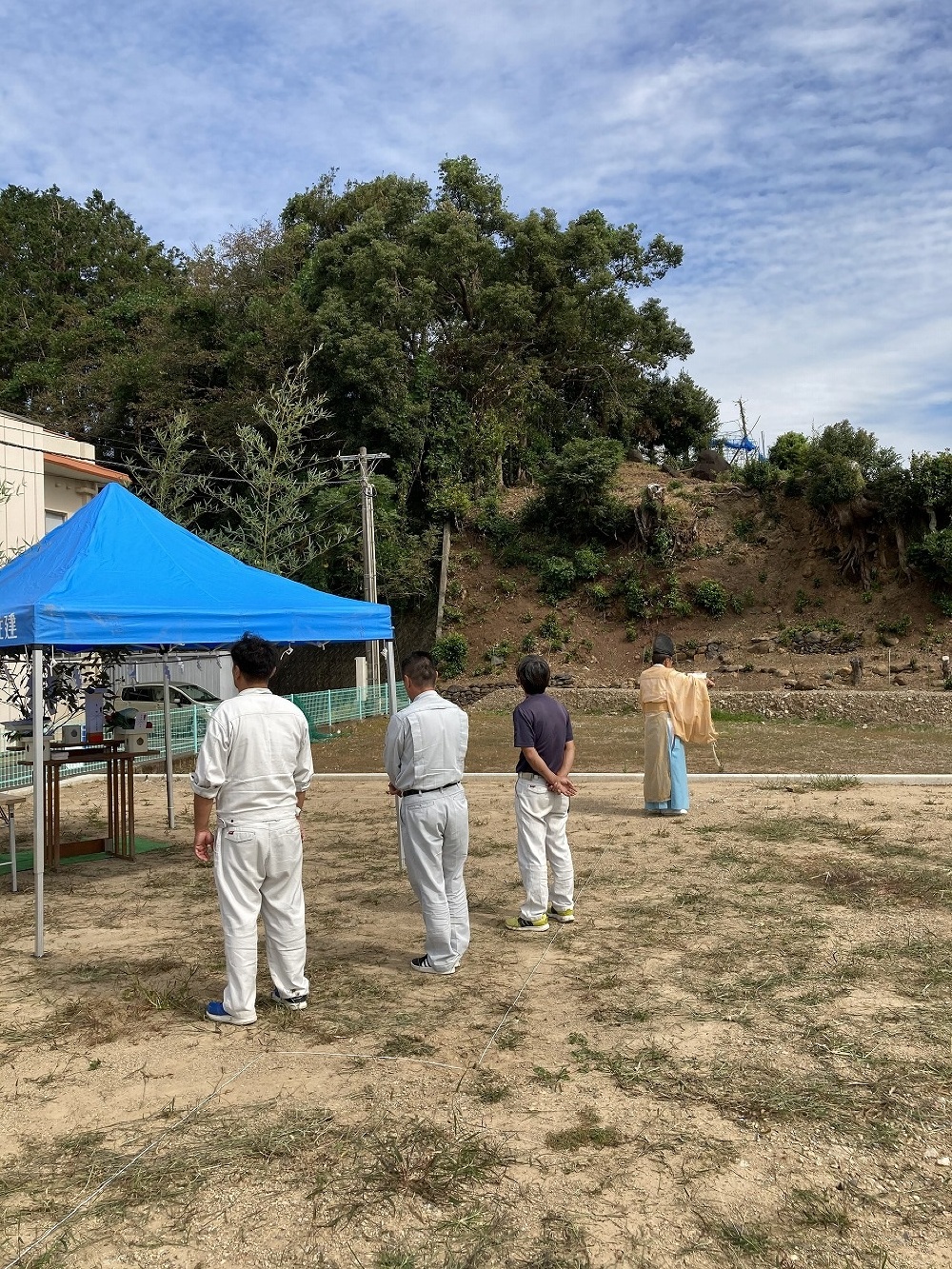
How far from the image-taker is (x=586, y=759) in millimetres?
15039

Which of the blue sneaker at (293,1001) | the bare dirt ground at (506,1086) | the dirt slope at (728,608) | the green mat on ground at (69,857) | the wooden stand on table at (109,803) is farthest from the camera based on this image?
the dirt slope at (728,608)

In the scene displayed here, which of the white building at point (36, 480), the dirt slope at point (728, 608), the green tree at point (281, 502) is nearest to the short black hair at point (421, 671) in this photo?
the white building at point (36, 480)

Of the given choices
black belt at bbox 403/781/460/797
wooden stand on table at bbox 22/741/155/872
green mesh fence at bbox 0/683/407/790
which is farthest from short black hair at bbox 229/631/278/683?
green mesh fence at bbox 0/683/407/790

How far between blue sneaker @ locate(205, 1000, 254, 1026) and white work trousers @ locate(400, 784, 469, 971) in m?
1.02

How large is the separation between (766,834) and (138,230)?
4050cm

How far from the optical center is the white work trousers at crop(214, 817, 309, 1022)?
14.8 ft

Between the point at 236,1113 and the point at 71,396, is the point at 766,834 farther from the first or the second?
the point at 71,396

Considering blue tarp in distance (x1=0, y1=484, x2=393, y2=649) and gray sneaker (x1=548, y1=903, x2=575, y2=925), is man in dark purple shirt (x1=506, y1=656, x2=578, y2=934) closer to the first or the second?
gray sneaker (x1=548, y1=903, x2=575, y2=925)

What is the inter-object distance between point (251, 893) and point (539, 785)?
6.39 ft

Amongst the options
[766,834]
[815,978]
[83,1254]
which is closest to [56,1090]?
[83,1254]

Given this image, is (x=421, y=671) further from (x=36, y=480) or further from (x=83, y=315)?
(x=83, y=315)

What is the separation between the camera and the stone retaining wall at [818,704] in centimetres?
1959

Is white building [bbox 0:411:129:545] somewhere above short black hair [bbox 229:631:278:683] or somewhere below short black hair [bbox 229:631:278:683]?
above

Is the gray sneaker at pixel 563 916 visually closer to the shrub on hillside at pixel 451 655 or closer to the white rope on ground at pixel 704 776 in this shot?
the white rope on ground at pixel 704 776
